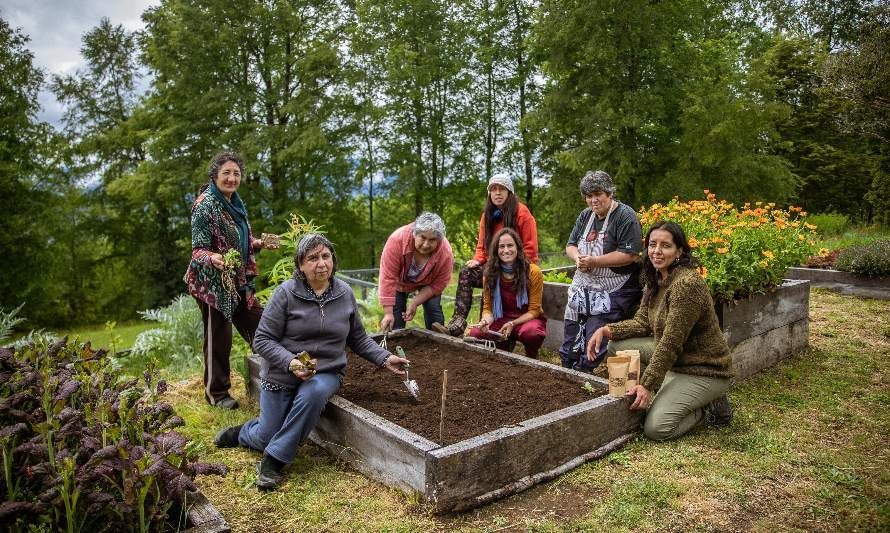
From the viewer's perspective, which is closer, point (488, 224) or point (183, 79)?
point (488, 224)

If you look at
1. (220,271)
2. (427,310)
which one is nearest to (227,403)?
(220,271)

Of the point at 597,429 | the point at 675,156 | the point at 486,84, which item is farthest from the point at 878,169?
the point at 597,429

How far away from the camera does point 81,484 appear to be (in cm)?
228

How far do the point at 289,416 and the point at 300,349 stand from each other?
1.29 feet

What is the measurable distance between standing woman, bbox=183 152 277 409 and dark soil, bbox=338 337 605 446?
3.14 ft

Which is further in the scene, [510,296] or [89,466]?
[510,296]

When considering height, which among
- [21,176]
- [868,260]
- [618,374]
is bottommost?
[618,374]

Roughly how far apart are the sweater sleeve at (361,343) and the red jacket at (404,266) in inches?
46.7

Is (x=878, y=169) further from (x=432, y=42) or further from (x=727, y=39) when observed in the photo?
(x=432, y=42)

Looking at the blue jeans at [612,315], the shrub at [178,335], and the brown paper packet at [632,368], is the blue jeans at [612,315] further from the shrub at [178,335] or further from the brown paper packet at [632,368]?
the shrub at [178,335]

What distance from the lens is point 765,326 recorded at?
5129mm

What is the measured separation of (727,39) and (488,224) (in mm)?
10770

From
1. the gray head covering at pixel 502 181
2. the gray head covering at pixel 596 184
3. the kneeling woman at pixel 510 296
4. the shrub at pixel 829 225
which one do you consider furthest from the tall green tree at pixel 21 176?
the shrub at pixel 829 225

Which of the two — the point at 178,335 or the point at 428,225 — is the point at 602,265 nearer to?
the point at 428,225
